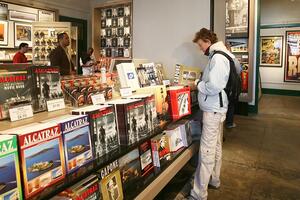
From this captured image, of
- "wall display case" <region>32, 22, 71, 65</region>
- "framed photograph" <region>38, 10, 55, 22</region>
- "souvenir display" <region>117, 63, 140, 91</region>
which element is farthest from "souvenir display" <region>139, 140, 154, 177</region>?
"framed photograph" <region>38, 10, 55, 22</region>

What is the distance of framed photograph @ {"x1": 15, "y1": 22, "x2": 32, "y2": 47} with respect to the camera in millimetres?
5957

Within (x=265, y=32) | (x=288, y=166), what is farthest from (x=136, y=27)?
(x=265, y=32)

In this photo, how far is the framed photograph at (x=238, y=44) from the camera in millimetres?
6543

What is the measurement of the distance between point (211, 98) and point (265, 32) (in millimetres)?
8918

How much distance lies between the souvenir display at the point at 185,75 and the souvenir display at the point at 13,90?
2108 millimetres

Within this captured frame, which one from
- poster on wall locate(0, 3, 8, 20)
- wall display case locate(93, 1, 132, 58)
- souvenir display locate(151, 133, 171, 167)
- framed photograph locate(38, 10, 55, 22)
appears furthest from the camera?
framed photograph locate(38, 10, 55, 22)

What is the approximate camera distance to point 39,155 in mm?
1259

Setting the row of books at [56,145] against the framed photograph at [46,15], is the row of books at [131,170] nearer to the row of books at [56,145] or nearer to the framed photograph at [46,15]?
the row of books at [56,145]

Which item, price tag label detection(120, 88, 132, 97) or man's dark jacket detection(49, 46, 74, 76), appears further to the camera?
man's dark jacket detection(49, 46, 74, 76)

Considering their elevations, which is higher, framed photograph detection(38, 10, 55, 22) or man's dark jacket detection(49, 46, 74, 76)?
framed photograph detection(38, 10, 55, 22)

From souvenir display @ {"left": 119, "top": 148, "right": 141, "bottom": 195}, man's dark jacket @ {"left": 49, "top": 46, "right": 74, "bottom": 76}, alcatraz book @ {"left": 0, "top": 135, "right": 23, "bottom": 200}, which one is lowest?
souvenir display @ {"left": 119, "top": 148, "right": 141, "bottom": 195}

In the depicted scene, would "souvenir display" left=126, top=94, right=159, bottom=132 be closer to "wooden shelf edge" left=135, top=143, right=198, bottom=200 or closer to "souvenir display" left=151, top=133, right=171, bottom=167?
"souvenir display" left=151, top=133, right=171, bottom=167

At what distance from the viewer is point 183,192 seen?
3.01 metres

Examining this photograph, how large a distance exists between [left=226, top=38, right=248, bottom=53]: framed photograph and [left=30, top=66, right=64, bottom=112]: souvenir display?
5718mm
